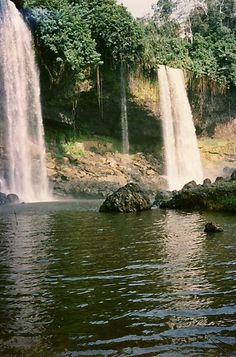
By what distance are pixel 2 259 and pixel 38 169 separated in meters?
17.1

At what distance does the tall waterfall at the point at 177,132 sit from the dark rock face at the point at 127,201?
13.8 metres

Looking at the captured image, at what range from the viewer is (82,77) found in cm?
2559

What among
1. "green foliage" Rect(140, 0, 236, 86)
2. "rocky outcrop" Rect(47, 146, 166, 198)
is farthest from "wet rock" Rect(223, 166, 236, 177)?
"green foliage" Rect(140, 0, 236, 86)

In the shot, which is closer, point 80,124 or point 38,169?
point 38,169

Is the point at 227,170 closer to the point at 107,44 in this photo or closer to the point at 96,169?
the point at 96,169

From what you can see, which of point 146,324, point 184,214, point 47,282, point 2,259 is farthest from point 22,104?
point 146,324

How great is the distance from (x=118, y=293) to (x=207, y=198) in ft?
33.5

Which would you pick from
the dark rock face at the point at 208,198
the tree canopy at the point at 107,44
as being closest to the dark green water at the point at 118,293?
the dark rock face at the point at 208,198

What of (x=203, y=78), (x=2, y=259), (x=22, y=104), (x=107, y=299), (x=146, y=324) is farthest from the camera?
(x=203, y=78)

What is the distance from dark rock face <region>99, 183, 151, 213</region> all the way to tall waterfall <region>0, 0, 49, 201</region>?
845 cm

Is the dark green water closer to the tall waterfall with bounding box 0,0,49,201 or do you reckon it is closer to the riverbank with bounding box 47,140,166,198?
the tall waterfall with bounding box 0,0,49,201

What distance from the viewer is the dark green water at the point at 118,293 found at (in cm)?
373

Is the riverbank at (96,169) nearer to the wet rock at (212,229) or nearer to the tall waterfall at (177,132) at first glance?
the tall waterfall at (177,132)

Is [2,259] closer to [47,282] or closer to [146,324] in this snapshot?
[47,282]
